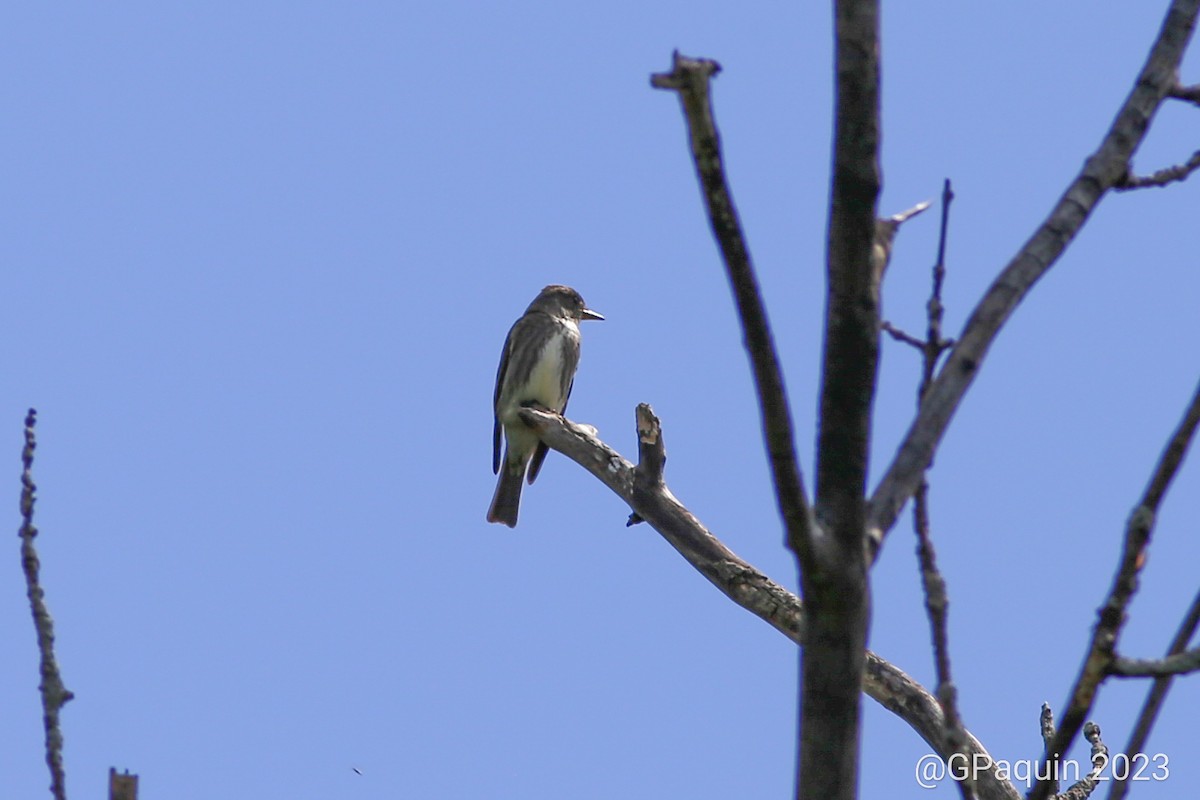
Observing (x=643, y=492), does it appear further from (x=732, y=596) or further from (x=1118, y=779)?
(x=1118, y=779)

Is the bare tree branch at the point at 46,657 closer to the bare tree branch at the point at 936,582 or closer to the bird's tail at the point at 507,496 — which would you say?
the bare tree branch at the point at 936,582

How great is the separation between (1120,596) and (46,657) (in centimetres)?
130

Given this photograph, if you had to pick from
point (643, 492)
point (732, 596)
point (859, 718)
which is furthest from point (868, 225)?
point (643, 492)

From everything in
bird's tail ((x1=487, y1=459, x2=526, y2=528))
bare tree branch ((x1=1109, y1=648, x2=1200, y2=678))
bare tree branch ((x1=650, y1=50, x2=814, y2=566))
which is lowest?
bare tree branch ((x1=1109, y1=648, x2=1200, y2=678))

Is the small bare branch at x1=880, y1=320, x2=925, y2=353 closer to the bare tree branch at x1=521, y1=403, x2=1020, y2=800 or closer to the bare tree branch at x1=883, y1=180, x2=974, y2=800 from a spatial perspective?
the bare tree branch at x1=883, y1=180, x2=974, y2=800

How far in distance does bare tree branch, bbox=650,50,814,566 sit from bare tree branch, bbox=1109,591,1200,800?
1.53 ft

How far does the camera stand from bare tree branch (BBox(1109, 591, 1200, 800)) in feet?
6.05

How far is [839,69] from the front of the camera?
202cm

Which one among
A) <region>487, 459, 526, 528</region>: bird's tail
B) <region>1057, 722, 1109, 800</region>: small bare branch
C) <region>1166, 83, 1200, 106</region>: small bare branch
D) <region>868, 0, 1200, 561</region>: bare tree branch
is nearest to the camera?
<region>868, 0, 1200, 561</region>: bare tree branch

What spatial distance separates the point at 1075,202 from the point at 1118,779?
1.09 metres

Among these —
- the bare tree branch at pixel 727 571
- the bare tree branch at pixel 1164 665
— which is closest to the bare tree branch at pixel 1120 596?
the bare tree branch at pixel 1164 665

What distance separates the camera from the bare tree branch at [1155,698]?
184 centimetres

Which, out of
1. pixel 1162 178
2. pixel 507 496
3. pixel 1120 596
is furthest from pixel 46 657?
pixel 507 496

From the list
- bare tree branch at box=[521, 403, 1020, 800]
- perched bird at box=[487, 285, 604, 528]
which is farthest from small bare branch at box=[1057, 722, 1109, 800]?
perched bird at box=[487, 285, 604, 528]
